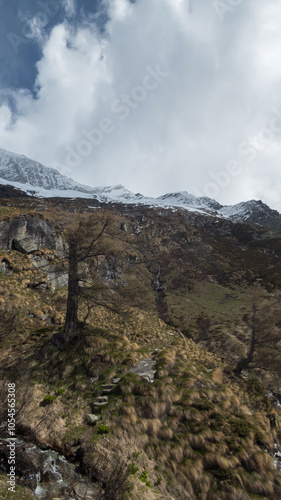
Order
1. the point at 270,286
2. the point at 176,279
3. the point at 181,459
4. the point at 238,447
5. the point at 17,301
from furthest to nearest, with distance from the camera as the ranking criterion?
the point at 176,279, the point at 270,286, the point at 17,301, the point at 238,447, the point at 181,459

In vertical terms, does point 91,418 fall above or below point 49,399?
below

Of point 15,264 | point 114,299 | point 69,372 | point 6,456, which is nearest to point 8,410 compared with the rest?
point 6,456

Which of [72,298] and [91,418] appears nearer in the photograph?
[91,418]

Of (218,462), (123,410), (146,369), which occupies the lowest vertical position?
(218,462)

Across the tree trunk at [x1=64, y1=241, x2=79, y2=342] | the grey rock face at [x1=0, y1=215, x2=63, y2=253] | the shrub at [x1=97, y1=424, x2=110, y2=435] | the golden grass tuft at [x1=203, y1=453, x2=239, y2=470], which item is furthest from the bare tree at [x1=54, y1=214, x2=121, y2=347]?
the grey rock face at [x1=0, y1=215, x2=63, y2=253]

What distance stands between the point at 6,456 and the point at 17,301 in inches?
603

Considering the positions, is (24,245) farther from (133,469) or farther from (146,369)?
(133,469)

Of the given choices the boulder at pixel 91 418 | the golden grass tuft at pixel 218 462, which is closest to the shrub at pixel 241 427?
the golden grass tuft at pixel 218 462

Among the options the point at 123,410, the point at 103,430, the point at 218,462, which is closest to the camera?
Result: the point at 218,462

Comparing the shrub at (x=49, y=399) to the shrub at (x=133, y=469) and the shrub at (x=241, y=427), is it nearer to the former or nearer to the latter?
the shrub at (x=133, y=469)

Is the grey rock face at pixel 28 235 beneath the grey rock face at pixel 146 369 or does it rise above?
above

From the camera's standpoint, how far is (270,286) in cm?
5219

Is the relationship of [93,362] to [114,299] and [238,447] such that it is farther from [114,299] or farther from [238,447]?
[238,447]

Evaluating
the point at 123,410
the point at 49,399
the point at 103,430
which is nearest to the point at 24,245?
the point at 49,399
